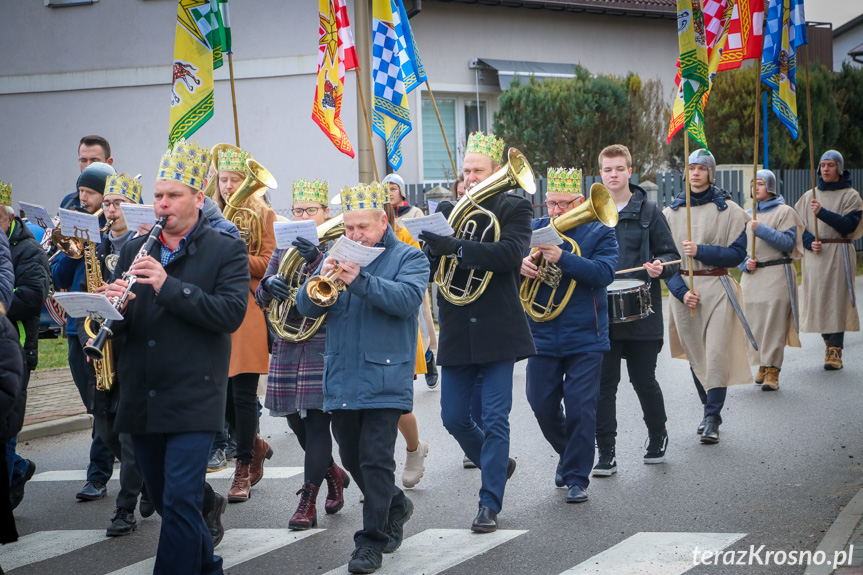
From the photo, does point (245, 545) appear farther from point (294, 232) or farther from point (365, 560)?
point (294, 232)

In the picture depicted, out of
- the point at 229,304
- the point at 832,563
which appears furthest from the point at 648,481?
the point at 229,304

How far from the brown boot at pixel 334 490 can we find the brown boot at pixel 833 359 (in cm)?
688

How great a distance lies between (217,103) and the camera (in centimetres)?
2159

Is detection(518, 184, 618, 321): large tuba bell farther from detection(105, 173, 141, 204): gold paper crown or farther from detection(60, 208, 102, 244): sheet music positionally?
detection(60, 208, 102, 244): sheet music

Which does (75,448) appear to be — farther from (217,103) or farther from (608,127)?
(608,127)

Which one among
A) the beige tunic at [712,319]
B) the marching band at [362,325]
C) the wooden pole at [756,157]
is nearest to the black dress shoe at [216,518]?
the marching band at [362,325]

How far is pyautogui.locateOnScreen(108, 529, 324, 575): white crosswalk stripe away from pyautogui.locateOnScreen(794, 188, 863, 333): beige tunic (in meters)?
7.95

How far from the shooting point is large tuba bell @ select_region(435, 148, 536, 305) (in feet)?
21.2

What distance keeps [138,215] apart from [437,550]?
92.4 inches

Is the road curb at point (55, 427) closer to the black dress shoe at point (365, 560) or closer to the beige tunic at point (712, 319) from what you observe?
the black dress shoe at point (365, 560)

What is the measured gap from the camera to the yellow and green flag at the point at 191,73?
8609 millimetres

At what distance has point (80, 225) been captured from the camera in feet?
22.1

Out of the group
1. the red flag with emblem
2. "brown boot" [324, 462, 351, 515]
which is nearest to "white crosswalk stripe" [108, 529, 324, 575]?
"brown boot" [324, 462, 351, 515]

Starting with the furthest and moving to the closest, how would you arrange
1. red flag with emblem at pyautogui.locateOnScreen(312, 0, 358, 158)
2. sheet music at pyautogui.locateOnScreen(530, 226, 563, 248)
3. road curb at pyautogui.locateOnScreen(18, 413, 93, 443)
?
red flag with emblem at pyautogui.locateOnScreen(312, 0, 358, 158) → road curb at pyautogui.locateOnScreen(18, 413, 93, 443) → sheet music at pyautogui.locateOnScreen(530, 226, 563, 248)
